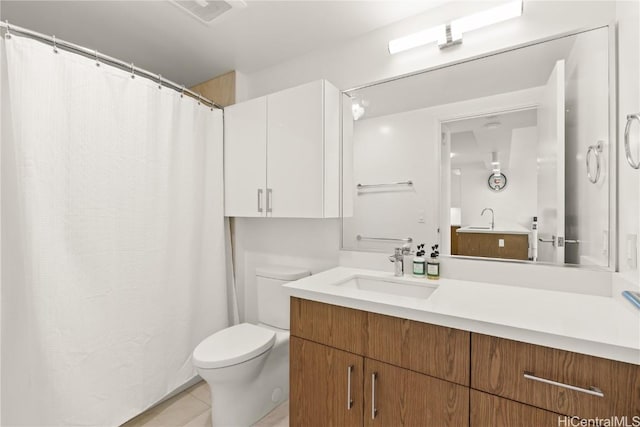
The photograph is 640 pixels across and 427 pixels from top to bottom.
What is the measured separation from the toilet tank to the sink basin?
0.47 metres

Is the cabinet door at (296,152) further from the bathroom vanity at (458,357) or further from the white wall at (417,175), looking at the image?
the bathroom vanity at (458,357)

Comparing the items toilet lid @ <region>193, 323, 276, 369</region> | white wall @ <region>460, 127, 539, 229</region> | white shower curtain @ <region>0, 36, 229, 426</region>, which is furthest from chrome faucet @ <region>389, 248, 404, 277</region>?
white shower curtain @ <region>0, 36, 229, 426</region>

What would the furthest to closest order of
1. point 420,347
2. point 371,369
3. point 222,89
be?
point 222,89 → point 371,369 → point 420,347

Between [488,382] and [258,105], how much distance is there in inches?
75.2

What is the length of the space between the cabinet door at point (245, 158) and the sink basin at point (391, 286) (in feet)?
2.53

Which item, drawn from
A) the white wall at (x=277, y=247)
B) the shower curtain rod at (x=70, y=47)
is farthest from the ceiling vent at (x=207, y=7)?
the white wall at (x=277, y=247)

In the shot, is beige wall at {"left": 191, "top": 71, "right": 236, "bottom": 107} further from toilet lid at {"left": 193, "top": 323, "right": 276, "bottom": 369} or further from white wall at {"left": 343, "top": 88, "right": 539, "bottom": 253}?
toilet lid at {"left": 193, "top": 323, "right": 276, "bottom": 369}

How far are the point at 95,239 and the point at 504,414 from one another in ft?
6.11

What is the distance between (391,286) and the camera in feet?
5.16

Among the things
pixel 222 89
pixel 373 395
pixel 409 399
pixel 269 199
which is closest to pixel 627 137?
pixel 409 399

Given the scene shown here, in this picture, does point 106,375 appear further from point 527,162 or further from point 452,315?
point 527,162

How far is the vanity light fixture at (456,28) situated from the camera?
1.40 meters

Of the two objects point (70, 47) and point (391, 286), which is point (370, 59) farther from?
point (70, 47)

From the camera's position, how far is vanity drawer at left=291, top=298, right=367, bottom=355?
1.23m
